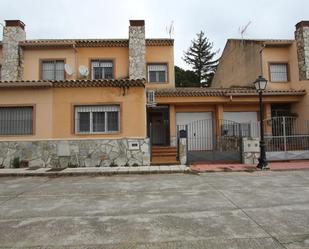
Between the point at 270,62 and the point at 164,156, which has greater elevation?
the point at 270,62

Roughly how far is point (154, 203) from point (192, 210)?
110 centimetres

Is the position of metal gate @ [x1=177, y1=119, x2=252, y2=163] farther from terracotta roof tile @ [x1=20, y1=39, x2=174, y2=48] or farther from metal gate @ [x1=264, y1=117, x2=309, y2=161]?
terracotta roof tile @ [x1=20, y1=39, x2=174, y2=48]

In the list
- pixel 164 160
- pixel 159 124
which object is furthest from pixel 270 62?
pixel 164 160

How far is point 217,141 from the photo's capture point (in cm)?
1433

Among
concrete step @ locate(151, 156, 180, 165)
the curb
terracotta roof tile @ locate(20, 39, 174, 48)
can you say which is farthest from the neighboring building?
the curb

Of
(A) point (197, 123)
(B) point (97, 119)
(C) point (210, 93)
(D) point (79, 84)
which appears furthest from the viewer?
(A) point (197, 123)

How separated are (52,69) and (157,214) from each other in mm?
14911

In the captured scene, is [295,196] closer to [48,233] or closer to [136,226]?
[136,226]

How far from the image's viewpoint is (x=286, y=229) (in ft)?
14.5

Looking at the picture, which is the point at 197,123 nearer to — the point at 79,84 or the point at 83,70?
the point at 83,70

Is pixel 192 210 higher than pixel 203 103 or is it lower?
lower


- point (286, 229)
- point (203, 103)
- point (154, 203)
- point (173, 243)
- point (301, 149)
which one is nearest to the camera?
point (173, 243)

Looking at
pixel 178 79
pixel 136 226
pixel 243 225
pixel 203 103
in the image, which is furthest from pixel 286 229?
pixel 178 79

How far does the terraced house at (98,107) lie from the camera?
1242cm
